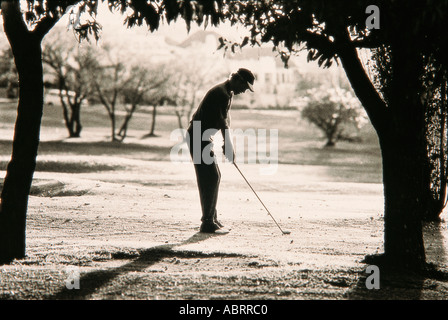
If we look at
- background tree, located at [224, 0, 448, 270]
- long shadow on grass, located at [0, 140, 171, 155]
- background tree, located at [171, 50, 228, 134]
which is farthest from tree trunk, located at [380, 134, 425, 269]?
background tree, located at [171, 50, 228, 134]

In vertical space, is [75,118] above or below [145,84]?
below

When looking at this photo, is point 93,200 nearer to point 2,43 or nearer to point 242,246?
point 242,246

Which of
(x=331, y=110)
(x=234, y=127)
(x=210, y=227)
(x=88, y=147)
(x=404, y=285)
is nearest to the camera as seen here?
(x=404, y=285)

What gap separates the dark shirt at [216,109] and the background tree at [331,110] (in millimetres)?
34419

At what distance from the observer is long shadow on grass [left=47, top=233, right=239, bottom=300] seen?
452 centimetres

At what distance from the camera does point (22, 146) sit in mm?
5738

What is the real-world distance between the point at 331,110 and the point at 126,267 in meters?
37.1

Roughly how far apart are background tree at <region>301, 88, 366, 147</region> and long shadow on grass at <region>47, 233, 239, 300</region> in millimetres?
34818

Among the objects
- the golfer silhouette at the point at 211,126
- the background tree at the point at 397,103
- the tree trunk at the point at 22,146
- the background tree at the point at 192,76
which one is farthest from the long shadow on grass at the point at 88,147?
the background tree at the point at 397,103

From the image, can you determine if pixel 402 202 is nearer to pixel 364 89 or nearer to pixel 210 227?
pixel 364 89

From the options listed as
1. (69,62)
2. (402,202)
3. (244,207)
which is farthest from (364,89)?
(69,62)

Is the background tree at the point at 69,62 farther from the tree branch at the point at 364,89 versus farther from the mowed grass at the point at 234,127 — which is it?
the tree branch at the point at 364,89

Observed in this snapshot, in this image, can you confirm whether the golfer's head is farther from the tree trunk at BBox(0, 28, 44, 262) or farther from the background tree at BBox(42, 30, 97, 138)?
the background tree at BBox(42, 30, 97, 138)

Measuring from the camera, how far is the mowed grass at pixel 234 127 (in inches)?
1105
